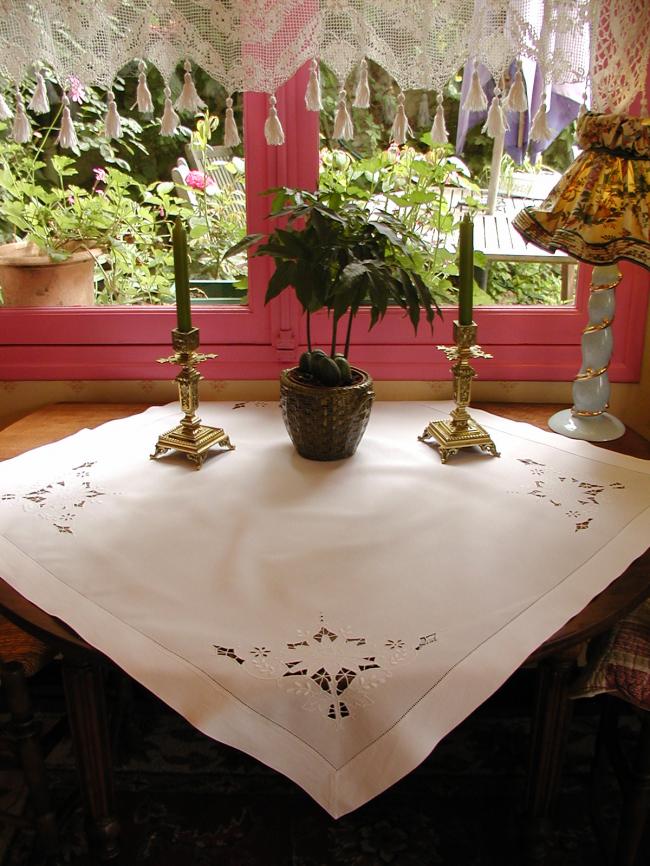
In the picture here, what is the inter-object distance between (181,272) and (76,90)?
58 cm

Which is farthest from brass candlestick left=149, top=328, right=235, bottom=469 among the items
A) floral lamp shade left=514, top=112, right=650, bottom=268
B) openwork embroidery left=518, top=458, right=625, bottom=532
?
floral lamp shade left=514, top=112, right=650, bottom=268

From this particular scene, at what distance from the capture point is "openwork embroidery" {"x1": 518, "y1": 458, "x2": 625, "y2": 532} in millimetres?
1225

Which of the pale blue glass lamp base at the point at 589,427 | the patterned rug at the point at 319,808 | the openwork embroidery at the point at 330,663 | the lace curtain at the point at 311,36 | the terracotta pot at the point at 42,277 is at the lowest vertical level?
the patterned rug at the point at 319,808

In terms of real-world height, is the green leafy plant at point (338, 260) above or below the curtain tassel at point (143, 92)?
below

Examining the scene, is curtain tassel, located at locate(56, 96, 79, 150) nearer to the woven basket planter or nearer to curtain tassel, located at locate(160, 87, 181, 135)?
curtain tassel, located at locate(160, 87, 181, 135)

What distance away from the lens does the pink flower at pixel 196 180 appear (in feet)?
5.57

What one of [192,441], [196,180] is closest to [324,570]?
[192,441]

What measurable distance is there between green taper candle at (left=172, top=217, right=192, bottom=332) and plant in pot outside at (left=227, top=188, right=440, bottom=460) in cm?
8

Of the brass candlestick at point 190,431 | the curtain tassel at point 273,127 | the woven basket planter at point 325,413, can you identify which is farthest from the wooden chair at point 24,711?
the curtain tassel at point 273,127

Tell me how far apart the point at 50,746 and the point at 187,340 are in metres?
0.77

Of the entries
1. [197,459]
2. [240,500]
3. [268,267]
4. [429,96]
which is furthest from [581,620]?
[429,96]

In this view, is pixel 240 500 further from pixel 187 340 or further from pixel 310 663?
pixel 310 663

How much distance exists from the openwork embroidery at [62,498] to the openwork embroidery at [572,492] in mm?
733

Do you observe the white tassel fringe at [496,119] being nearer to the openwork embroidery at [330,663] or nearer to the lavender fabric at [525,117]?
the lavender fabric at [525,117]
